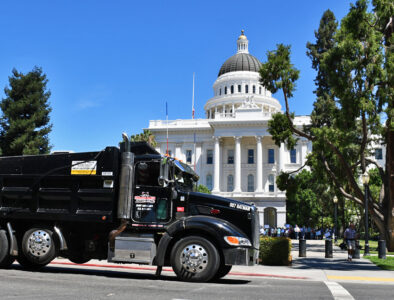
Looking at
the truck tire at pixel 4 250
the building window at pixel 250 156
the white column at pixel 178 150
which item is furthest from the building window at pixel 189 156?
the truck tire at pixel 4 250

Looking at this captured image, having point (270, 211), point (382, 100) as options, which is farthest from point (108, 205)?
point (270, 211)

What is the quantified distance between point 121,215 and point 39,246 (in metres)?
2.26

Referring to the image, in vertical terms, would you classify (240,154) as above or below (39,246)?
above

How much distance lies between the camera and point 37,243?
10695mm

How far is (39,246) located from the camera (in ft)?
35.0

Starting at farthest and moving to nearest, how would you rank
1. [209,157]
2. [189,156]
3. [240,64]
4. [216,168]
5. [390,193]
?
[240,64] → [189,156] → [209,157] → [216,168] → [390,193]

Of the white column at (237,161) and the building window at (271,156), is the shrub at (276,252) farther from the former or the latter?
the building window at (271,156)

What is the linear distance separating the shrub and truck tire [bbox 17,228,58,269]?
9.02m

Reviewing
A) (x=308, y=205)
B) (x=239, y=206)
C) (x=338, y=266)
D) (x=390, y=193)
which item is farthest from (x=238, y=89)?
(x=239, y=206)

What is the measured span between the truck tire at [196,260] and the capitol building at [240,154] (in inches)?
2328

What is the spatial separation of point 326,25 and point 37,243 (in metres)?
49.2

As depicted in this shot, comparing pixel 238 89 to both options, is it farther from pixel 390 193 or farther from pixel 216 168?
pixel 390 193

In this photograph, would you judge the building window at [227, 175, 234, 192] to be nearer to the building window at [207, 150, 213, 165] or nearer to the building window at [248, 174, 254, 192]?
the building window at [248, 174, 254, 192]

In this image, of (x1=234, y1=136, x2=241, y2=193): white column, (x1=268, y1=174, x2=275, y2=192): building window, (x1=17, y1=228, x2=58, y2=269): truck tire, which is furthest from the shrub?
(x1=268, y1=174, x2=275, y2=192): building window
